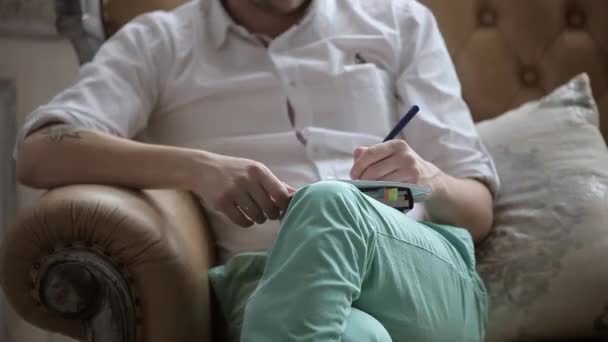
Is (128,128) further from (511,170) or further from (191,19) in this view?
(511,170)

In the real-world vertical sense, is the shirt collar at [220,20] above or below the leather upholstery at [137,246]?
above

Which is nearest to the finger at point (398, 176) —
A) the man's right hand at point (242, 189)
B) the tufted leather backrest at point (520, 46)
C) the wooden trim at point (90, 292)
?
the man's right hand at point (242, 189)

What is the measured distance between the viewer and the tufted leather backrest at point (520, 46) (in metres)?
1.57

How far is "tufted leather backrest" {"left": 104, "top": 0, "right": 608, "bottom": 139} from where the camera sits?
5.14 feet

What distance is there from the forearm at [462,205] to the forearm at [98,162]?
0.35m

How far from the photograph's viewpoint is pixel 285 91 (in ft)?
4.30

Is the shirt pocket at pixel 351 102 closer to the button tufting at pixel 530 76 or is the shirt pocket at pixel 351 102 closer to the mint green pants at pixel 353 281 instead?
the mint green pants at pixel 353 281

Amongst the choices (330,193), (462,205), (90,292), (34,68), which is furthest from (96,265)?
(34,68)

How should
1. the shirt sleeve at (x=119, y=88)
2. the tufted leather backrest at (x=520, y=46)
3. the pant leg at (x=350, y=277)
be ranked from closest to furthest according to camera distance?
the pant leg at (x=350, y=277)
the shirt sleeve at (x=119, y=88)
the tufted leather backrest at (x=520, y=46)

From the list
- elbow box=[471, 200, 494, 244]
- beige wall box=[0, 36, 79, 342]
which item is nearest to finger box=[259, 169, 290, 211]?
elbow box=[471, 200, 494, 244]

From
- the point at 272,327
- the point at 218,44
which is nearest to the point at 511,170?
the point at 218,44

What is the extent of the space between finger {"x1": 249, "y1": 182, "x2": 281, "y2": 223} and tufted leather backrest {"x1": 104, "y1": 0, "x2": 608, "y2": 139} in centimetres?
62

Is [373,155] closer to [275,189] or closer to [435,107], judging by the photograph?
[275,189]

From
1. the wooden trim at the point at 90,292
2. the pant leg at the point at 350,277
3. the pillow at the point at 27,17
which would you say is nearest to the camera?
the pant leg at the point at 350,277
